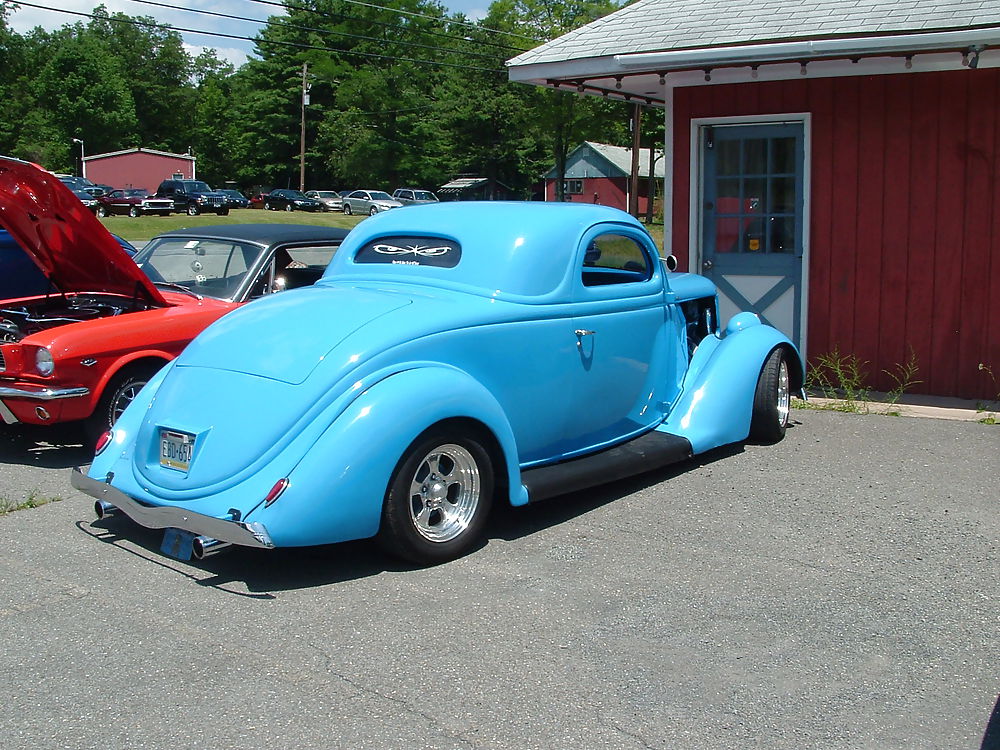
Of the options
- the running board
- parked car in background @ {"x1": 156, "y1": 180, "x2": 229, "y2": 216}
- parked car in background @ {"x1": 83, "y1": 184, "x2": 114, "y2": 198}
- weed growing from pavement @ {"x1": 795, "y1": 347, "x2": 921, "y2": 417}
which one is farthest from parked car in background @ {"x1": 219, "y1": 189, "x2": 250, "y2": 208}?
the running board

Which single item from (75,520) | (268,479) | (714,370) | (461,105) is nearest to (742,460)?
(714,370)

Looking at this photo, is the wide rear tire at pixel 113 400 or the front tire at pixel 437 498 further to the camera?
the wide rear tire at pixel 113 400

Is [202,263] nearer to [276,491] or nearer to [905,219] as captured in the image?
[276,491]

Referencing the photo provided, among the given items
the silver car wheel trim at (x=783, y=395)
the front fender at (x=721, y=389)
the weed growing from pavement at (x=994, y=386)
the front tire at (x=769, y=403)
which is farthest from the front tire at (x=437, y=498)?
the weed growing from pavement at (x=994, y=386)

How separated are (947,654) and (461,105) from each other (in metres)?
76.0

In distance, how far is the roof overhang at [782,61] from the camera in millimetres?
8031

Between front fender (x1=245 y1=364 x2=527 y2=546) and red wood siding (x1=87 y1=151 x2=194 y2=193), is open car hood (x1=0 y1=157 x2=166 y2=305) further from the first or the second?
red wood siding (x1=87 y1=151 x2=194 y2=193)

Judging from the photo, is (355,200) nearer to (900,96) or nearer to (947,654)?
(900,96)

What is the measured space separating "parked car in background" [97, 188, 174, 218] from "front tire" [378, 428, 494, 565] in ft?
151

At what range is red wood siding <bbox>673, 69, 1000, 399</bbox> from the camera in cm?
871

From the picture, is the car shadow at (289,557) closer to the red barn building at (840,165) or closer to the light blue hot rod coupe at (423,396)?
the light blue hot rod coupe at (423,396)

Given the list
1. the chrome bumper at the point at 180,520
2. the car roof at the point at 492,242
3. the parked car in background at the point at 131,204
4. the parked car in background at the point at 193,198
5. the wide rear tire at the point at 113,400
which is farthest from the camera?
the parked car in background at the point at 193,198

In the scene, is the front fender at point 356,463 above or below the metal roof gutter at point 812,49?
below

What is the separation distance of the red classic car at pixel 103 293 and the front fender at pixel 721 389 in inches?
124
